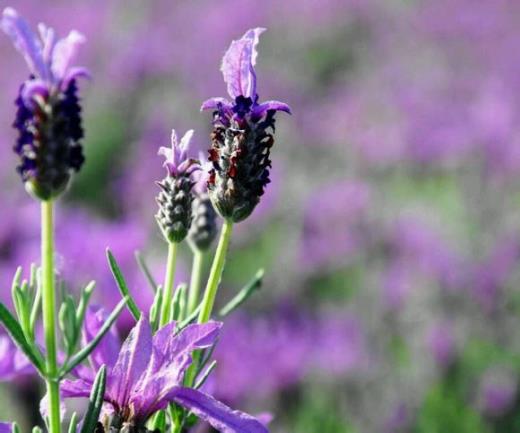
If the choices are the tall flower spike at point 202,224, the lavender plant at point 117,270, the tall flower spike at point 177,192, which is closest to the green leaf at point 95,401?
the lavender plant at point 117,270

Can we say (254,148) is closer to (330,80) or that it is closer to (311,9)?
(330,80)

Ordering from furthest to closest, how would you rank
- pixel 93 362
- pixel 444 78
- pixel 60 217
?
pixel 444 78
pixel 60 217
pixel 93 362

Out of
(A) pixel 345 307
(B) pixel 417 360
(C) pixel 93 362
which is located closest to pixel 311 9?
(A) pixel 345 307

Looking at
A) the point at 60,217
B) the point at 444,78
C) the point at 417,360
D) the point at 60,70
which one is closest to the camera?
the point at 60,70

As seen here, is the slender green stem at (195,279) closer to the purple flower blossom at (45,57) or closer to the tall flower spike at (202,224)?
the tall flower spike at (202,224)

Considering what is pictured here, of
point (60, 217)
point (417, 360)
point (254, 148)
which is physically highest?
point (60, 217)

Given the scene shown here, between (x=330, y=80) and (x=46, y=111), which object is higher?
(x=330, y=80)
